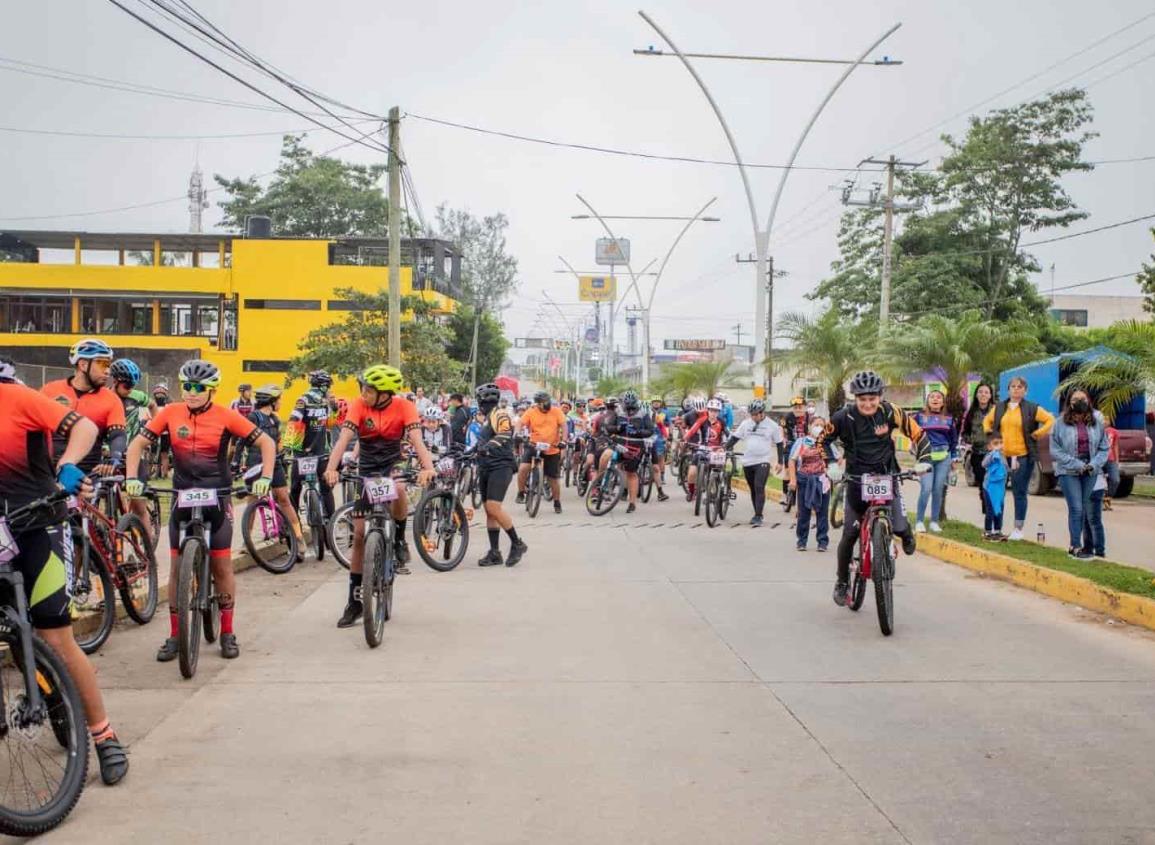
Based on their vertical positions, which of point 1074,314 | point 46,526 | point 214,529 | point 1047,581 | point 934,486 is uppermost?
point 1074,314

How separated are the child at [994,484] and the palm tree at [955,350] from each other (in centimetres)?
964

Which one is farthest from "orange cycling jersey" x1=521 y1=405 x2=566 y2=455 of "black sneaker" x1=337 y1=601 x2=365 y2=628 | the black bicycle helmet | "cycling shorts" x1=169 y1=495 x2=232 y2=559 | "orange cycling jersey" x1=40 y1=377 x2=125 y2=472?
"cycling shorts" x1=169 y1=495 x2=232 y2=559

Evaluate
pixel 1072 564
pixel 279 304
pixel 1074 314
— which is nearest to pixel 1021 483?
pixel 1072 564

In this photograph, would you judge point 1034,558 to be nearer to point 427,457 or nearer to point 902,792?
point 427,457

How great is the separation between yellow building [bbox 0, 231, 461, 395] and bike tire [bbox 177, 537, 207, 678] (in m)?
51.6

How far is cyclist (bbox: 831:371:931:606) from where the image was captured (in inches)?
367

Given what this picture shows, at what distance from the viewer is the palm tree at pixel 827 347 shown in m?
31.4

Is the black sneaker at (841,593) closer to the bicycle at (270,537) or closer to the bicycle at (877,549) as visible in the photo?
the bicycle at (877,549)

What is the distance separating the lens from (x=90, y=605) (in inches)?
325

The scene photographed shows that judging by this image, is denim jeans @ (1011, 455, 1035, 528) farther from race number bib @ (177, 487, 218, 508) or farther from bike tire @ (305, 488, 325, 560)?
race number bib @ (177, 487, 218, 508)

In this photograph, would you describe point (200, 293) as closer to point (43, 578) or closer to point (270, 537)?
point (270, 537)

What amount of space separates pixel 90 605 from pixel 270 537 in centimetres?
372

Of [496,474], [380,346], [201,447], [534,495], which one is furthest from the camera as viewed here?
[380,346]

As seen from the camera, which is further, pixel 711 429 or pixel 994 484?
pixel 711 429
